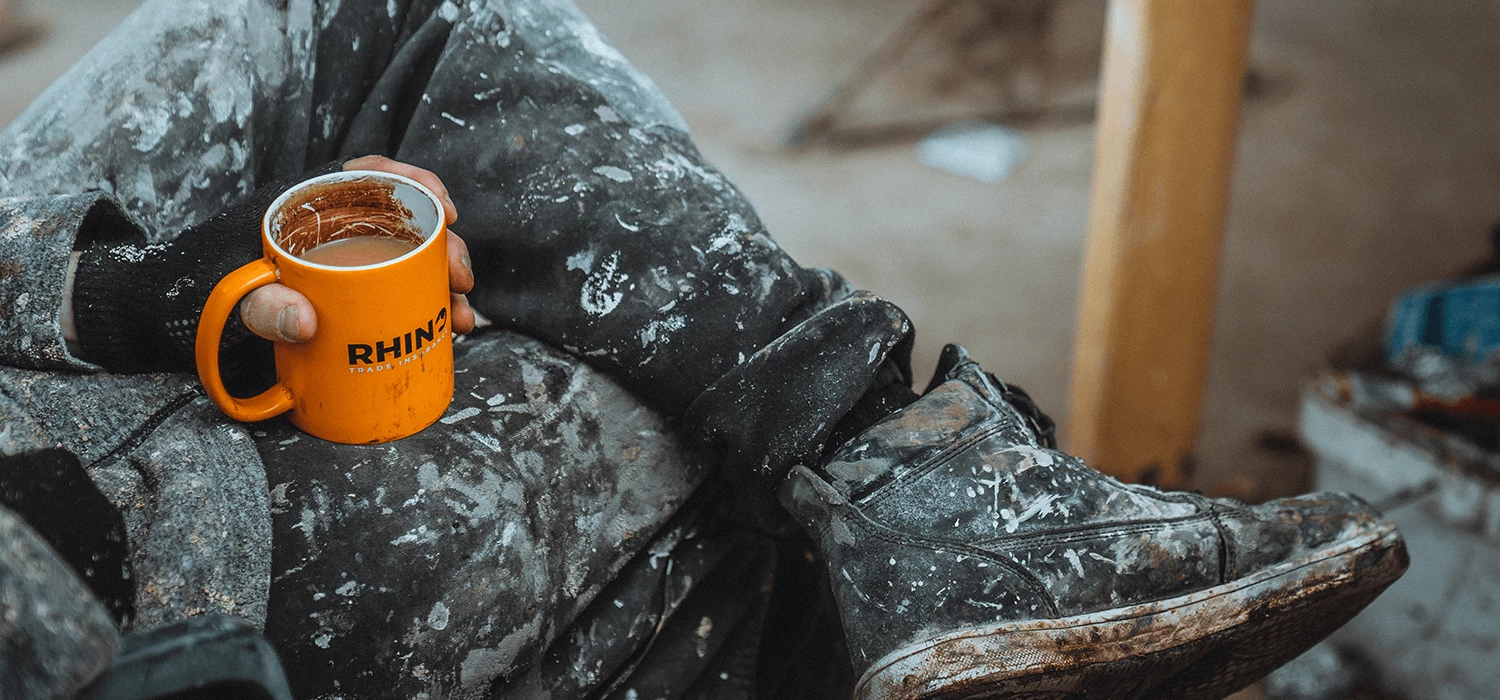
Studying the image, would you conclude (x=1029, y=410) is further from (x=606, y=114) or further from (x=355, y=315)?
(x=355, y=315)

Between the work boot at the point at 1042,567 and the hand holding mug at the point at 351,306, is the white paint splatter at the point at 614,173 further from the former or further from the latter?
the work boot at the point at 1042,567

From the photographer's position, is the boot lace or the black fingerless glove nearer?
the black fingerless glove

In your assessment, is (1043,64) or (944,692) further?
(1043,64)

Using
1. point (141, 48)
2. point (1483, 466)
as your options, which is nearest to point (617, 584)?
point (141, 48)

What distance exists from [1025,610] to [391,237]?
0.50 metres

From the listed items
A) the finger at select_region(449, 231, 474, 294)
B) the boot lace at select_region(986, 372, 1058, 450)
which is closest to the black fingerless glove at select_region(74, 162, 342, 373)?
the finger at select_region(449, 231, 474, 294)

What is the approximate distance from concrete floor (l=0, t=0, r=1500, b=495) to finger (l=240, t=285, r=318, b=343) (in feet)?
5.78

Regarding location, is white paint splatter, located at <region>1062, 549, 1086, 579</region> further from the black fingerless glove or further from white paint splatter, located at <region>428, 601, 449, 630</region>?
the black fingerless glove

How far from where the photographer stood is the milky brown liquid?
0.69 meters

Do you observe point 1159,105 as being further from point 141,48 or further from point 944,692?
point 141,48

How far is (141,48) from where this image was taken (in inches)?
34.5

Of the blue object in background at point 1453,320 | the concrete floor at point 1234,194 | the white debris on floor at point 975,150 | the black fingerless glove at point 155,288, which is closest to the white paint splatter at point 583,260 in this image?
the black fingerless glove at point 155,288

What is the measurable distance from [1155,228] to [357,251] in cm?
108

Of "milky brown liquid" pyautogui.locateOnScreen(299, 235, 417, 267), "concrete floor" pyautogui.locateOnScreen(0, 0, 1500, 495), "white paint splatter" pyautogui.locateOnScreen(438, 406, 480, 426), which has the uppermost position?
"milky brown liquid" pyautogui.locateOnScreen(299, 235, 417, 267)
